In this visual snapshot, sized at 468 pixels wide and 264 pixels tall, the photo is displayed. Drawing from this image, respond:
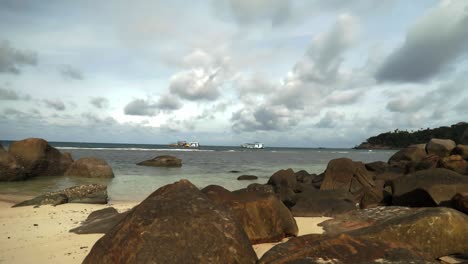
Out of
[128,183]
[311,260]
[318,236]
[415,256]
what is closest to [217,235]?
[311,260]

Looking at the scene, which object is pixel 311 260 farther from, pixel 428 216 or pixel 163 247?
pixel 428 216

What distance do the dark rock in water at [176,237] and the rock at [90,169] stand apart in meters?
17.7

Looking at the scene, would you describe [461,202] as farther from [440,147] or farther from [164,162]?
[164,162]

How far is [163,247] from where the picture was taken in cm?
322

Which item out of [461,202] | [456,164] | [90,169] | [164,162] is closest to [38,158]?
[90,169]

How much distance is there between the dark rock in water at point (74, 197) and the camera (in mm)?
10720

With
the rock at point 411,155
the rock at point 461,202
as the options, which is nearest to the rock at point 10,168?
the rock at point 461,202

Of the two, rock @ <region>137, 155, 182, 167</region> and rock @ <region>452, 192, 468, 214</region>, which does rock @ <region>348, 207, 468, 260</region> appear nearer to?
rock @ <region>452, 192, 468, 214</region>

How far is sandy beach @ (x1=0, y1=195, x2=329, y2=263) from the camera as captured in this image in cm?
523

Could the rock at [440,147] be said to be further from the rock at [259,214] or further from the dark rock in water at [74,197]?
the dark rock in water at [74,197]

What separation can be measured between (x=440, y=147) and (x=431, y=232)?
18157mm

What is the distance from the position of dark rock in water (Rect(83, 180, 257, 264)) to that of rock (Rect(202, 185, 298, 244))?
5.73 ft

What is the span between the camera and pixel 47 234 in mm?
6852

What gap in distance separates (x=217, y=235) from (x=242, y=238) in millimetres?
320
